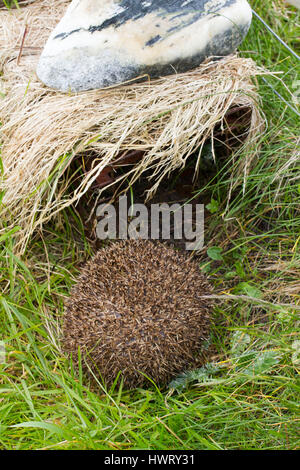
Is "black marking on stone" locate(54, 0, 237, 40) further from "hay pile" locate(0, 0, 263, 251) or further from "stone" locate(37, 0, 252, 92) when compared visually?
"hay pile" locate(0, 0, 263, 251)

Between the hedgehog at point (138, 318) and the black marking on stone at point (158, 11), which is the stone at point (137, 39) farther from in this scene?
the hedgehog at point (138, 318)

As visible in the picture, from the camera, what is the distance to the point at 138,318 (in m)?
2.48

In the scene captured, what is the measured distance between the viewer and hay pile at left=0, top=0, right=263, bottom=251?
113 inches

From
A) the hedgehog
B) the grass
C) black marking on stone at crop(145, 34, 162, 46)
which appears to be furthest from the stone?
the hedgehog

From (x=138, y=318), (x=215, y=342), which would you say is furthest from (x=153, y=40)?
(x=215, y=342)

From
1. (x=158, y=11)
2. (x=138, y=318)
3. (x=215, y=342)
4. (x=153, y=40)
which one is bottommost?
(x=215, y=342)

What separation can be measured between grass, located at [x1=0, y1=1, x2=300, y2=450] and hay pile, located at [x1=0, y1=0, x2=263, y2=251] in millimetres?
243

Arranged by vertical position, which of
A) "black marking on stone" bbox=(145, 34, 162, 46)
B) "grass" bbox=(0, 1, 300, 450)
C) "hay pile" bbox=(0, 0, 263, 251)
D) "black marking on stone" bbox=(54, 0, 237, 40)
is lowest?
"grass" bbox=(0, 1, 300, 450)

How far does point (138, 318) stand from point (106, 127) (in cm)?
112

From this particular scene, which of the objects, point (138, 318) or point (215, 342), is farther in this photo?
point (215, 342)

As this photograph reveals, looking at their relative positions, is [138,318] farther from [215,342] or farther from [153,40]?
[153,40]

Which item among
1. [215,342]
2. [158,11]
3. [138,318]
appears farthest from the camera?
[158,11]

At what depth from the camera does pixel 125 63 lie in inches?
117

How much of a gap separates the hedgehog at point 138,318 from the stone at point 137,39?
42.7 inches
